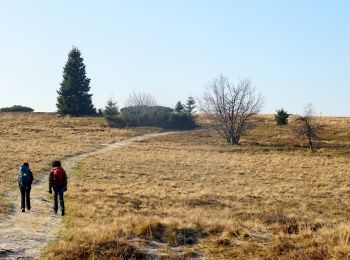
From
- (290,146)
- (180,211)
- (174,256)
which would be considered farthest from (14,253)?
(290,146)

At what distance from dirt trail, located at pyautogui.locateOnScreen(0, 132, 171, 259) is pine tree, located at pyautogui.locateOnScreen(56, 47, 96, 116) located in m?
62.4

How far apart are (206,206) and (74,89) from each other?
64.7 meters

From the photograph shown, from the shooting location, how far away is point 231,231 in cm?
1051

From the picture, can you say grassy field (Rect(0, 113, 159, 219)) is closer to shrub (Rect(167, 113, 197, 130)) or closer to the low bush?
the low bush

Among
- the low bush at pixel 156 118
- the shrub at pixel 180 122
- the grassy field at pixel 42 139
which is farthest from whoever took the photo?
the shrub at pixel 180 122

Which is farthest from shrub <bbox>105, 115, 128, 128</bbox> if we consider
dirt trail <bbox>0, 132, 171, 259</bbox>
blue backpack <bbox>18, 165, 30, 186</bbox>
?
blue backpack <bbox>18, 165, 30, 186</bbox>

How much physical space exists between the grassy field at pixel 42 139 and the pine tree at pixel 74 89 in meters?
3.28

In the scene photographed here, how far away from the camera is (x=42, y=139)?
52.6 meters

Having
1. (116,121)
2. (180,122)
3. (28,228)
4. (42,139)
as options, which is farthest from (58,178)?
(180,122)

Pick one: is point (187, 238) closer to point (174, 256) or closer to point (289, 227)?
point (174, 256)

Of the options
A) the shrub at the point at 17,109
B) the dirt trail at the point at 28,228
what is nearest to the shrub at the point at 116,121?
the shrub at the point at 17,109

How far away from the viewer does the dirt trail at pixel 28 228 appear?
30.5ft

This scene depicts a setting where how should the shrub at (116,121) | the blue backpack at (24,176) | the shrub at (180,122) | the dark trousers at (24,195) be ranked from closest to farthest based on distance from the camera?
the dark trousers at (24,195) → the blue backpack at (24,176) → the shrub at (116,121) → the shrub at (180,122)

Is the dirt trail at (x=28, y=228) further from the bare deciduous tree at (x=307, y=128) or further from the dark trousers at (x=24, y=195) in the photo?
the bare deciduous tree at (x=307, y=128)
